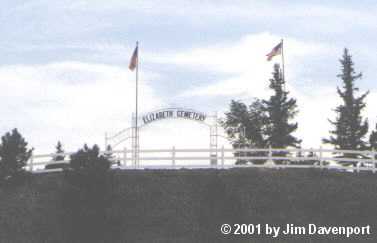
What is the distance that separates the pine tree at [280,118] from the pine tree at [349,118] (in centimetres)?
337

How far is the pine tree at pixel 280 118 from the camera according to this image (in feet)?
207

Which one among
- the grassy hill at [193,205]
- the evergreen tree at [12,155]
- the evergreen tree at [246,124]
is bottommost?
the grassy hill at [193,205]

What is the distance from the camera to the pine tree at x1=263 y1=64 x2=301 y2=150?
63.2 meters

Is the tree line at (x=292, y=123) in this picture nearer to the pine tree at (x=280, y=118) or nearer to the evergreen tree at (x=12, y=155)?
the pine tree at (x=280, y=118)

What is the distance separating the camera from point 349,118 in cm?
6250

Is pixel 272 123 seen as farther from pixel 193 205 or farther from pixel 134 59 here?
pixel 193 205

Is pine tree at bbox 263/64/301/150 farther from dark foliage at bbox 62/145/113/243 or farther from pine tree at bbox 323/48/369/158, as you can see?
dark foliage at bbox 62/145/113/243

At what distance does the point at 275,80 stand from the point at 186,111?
1918 cm

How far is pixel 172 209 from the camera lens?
110 ft

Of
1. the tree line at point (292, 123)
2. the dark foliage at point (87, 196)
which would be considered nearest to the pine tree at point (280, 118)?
the tree line at point (292, 123)

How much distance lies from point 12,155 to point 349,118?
32.2 metres

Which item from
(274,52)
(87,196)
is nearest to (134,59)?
(274,52)

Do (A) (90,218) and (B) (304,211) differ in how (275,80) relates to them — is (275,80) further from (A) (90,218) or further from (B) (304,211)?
(A) (90,218)

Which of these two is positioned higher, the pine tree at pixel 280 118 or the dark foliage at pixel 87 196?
the pine tree at pixel 280 118
